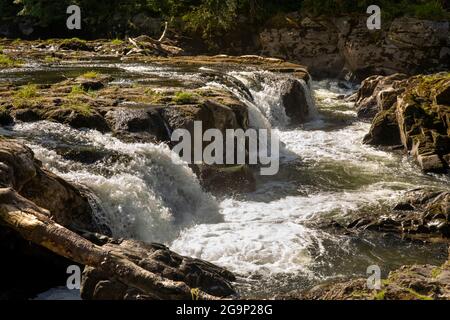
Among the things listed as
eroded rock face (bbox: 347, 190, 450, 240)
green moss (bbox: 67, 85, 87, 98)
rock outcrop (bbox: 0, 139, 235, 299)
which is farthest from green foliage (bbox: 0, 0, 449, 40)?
rock outcrop (bbox: 0, 139, 235, 299)

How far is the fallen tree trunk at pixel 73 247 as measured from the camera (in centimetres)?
623

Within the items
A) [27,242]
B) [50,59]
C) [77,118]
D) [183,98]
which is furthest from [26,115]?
[50,59]

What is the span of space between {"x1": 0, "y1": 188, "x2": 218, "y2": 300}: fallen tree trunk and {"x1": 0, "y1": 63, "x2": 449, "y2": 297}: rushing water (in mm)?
2334

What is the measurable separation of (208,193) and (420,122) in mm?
7285

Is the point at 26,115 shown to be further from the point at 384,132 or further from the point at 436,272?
the point at 384,132

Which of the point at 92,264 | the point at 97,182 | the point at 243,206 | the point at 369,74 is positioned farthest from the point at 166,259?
the point at 369,74

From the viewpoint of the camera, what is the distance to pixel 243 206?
40.8 feet

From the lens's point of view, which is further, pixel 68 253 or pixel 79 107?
pixel 79 107

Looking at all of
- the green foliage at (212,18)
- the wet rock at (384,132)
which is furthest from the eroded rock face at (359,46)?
the wet rock at (384,132)

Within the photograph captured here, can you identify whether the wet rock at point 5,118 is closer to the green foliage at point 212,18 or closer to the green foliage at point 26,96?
the green foliage at point 26,96

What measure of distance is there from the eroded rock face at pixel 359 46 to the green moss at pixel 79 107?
18.0m

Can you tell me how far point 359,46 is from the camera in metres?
28.0

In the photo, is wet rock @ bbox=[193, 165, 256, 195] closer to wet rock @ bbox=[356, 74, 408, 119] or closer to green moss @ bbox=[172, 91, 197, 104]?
green moss @ bbox=[172, 91, 197, 104]
